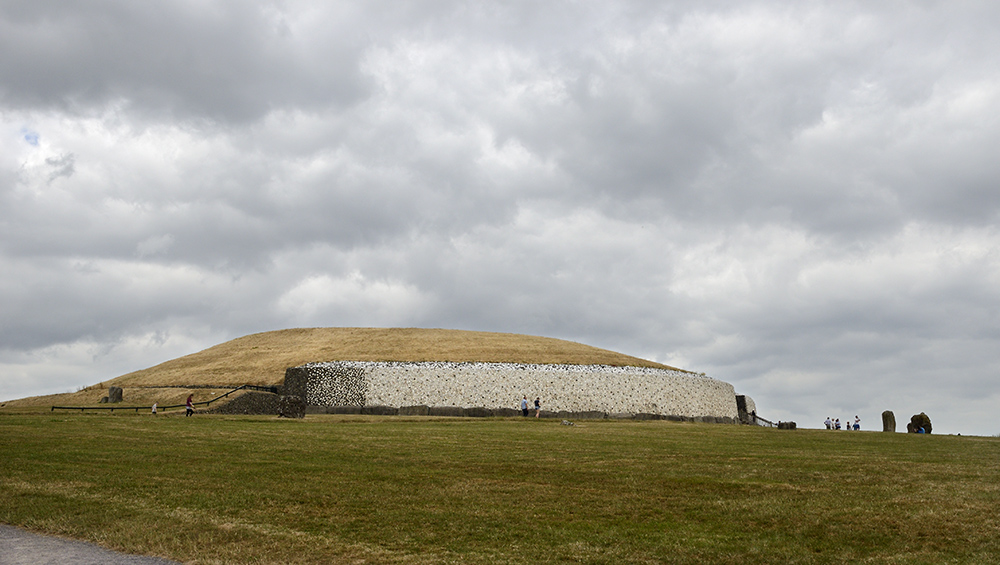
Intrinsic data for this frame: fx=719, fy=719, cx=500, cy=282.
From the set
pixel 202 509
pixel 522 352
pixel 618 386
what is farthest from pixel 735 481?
pixel 522 352

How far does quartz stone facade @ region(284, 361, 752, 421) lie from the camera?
154 ft

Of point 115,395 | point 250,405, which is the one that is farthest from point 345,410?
point 115,395

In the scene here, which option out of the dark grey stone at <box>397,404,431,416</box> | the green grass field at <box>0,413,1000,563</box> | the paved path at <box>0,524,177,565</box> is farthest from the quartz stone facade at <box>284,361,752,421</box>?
the paved path at <box>0,524,177,565</box>

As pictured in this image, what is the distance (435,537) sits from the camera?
9.30m

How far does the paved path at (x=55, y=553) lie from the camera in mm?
8312

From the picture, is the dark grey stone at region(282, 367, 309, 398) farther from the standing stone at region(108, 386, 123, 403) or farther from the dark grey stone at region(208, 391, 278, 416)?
the standing stone at region(108, 386, 123, 403)

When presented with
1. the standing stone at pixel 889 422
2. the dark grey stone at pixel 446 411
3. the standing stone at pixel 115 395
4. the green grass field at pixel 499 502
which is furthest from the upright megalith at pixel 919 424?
the standing stone at pixel 115 395

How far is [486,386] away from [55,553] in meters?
39.0

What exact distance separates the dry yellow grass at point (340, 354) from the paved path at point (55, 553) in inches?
1661

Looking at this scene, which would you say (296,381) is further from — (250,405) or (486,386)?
(486,386)

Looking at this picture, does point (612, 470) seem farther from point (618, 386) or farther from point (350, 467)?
point (618, 386)

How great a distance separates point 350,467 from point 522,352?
40815 millimetres

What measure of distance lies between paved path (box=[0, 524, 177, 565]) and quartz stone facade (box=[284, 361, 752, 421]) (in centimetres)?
3743

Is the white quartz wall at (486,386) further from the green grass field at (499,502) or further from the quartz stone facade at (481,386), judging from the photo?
the green grass field at (499,502)
